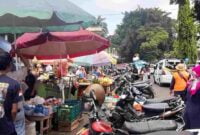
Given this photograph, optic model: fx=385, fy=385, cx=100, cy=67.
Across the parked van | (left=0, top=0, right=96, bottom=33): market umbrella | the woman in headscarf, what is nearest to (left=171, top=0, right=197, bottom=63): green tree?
the parked van

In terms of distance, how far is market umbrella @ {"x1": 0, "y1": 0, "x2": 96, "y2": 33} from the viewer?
541 centimetres

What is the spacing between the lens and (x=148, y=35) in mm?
68812

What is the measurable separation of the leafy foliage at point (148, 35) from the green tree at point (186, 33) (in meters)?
31.4

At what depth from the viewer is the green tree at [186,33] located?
3256 centimetres

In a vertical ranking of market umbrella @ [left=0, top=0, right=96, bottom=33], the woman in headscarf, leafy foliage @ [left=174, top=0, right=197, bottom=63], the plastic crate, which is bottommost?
the plastic crate

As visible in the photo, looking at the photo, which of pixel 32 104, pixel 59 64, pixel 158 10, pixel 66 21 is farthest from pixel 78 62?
pixel 158 10

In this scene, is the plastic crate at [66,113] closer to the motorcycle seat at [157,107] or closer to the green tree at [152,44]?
the motorcycle seat at [157,107]

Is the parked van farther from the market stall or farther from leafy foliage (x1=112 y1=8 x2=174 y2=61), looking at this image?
leafy foliage (x1=112 y1=8 x2=174 y2=61)

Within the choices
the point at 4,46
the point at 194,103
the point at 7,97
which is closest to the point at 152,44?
the point at 194,103

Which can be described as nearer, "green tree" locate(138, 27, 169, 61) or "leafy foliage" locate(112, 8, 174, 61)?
"green tree" locate(138, 27, 169, 61)

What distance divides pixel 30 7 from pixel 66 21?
742 millimetres

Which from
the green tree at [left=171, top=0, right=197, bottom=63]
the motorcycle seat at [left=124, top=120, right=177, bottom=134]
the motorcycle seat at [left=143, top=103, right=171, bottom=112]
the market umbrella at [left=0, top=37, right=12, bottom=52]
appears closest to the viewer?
the motorcycle seat at [left=124, top=120, right=177, bottom=134]

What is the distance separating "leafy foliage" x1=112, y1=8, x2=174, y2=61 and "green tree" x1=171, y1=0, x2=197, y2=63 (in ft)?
103

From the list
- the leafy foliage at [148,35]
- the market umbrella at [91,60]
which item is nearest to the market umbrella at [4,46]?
the market umbrella at [91,60]
